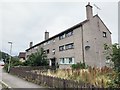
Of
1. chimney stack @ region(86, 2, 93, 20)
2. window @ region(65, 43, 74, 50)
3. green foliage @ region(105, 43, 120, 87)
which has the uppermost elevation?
chimney stack @ region(86, 2, 93, 20)

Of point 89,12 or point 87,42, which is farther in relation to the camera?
point 89,12

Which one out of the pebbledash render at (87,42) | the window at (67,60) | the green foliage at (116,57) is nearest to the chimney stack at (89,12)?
the pebbledash render at (87,42)

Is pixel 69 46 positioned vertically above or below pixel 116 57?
above

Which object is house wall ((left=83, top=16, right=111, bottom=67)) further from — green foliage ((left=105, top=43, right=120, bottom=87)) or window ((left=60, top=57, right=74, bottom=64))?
green foliage ((left=105, top=43, right=120, bottom=87))

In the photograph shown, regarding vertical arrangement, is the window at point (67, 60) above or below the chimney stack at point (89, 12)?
below

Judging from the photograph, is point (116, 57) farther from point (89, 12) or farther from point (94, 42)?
point (89, 12)

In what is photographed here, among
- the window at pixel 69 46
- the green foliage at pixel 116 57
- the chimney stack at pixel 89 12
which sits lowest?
the green foliage at pixel 116 57

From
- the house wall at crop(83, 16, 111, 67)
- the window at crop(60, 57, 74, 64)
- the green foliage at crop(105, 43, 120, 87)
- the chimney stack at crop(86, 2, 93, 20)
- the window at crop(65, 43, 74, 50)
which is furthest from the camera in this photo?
the window at crop(65, 43, 74, 50)

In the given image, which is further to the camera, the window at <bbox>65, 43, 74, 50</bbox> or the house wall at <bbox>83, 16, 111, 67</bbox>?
the window at <bbox>65, 43, 74, 50</bbox>

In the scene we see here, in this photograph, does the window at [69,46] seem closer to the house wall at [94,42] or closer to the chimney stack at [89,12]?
the house wall at [94,42]

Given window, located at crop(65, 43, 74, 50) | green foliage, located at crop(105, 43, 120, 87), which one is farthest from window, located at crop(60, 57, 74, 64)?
green foliage, located at crop(105, 43, 120, 87)

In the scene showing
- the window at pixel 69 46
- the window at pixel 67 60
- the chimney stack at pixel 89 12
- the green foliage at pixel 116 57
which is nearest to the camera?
the green foliage at pixel 116 57

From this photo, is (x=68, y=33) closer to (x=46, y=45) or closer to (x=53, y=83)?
(x=46, y=45)

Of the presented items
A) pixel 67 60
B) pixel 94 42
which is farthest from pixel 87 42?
pixel 67 60
